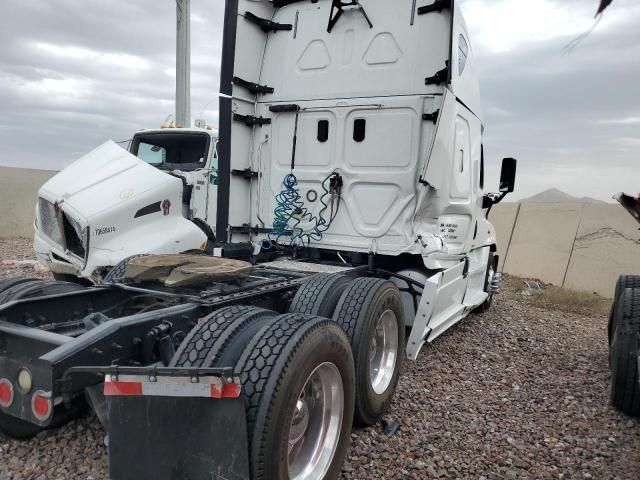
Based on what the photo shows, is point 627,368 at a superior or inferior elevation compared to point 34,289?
inferior

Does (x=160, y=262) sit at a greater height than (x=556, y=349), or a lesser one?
greater

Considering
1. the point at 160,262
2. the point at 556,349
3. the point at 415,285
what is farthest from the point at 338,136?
the point at 556,349

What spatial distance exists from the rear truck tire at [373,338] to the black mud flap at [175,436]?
56.1 inches

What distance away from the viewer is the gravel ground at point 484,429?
3131mm

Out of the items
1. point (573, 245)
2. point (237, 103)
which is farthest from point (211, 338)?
point (573, 245)

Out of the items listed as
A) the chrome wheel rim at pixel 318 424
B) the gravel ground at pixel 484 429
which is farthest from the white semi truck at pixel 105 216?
the chrome wheel rim at pixel 318 424

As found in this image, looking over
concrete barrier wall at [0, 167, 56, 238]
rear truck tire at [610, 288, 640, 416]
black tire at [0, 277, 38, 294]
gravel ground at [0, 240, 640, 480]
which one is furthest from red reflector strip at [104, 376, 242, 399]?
concrete barrier wall at [0, 167, 56, 238]

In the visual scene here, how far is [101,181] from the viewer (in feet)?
18.3

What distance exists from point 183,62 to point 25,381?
1160 centimetres

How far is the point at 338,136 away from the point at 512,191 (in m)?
2.92

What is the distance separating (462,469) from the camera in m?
3.20

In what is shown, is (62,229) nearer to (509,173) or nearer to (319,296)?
(319,296)

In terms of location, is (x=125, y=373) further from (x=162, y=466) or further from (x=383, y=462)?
(x=383, y=462)

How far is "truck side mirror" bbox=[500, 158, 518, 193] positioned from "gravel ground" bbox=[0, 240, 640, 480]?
2.10 m
